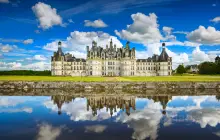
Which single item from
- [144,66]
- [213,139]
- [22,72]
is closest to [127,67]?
[144,66]

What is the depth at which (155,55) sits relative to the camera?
8206 centimetres

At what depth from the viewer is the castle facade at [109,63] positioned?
74.2 m

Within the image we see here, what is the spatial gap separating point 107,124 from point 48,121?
12.9 ft

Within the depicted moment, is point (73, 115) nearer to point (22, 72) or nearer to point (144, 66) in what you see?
point (144, 66)

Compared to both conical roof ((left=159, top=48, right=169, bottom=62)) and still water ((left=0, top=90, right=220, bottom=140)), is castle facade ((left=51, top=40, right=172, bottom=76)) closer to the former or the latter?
conical roof ((left=159, top=48, right=169, bottom=62))

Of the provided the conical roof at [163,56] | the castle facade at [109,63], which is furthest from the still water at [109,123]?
the conical roof at [163,56]

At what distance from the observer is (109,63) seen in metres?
75.5

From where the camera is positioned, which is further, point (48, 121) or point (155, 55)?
point (155, 55)

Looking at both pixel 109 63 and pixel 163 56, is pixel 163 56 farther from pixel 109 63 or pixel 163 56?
pixel 109 63

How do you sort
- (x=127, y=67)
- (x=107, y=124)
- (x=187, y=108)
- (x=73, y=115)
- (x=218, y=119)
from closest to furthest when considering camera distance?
(x=107, y=124) → (x=218, y=119) → (x=73, y=115) → (x=187, y=108) → (x=127, y=67)

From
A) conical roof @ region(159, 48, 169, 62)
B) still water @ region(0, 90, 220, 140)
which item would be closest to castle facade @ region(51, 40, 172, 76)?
conical roof @ region(159, 48, 169, 62)

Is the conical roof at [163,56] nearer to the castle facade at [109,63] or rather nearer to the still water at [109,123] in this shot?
the castle facade at [109,63]

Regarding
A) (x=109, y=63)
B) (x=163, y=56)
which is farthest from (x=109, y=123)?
(x=163, y=56)

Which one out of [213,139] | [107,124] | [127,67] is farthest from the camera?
[127,67]
